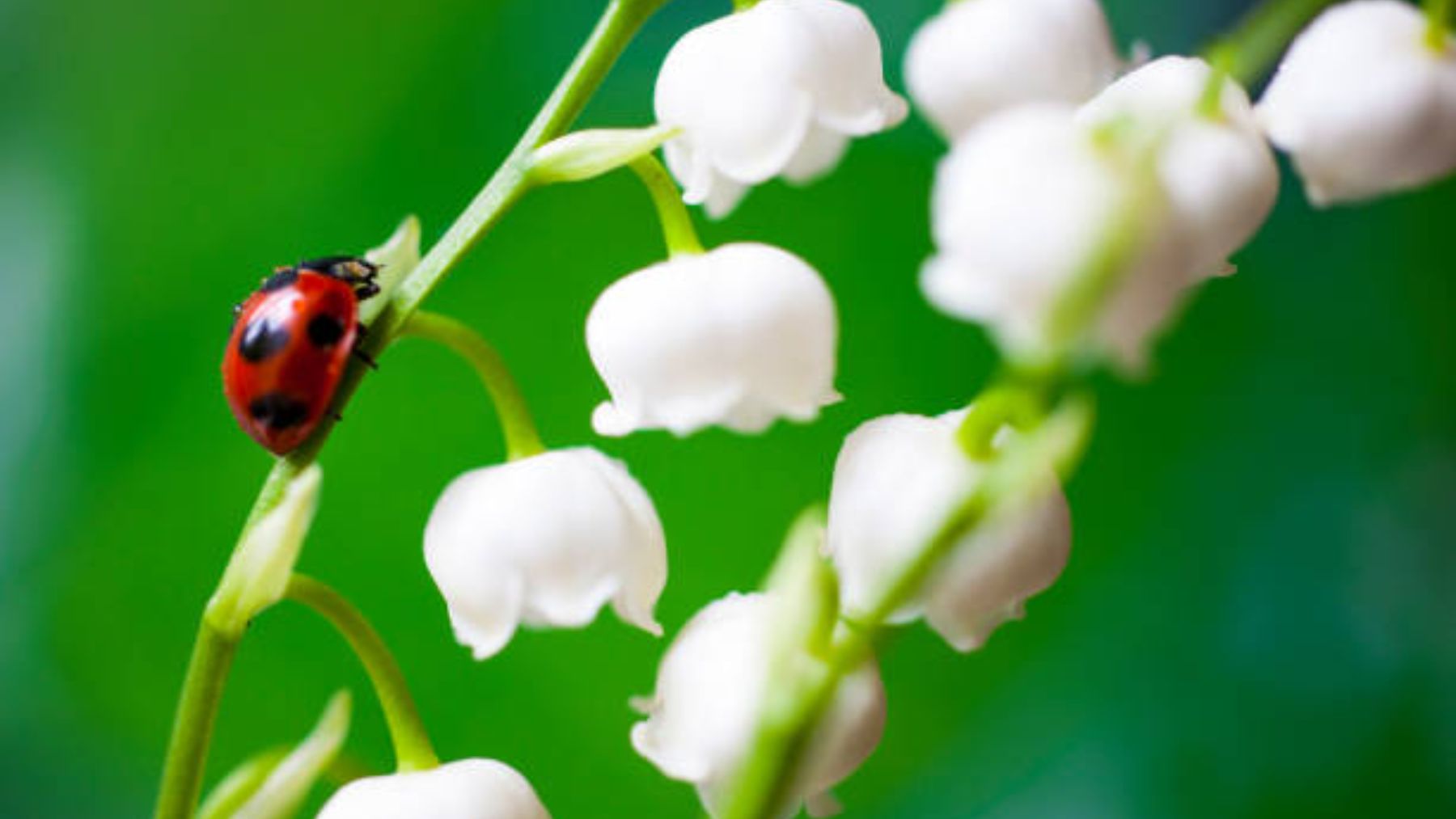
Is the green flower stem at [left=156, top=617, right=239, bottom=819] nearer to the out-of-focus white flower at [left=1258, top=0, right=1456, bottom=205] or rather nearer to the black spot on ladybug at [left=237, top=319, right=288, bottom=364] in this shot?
the black spot on ladybug at [left=237, top=319, right=288, bottom=364]

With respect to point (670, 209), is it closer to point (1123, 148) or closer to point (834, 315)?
point (834, 315)

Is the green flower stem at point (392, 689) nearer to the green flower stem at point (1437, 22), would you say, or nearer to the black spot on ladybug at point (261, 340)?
the black spot on ladybug at point (261, 340)

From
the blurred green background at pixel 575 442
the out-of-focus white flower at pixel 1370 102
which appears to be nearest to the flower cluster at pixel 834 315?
the out-of-focus white flower at pixel 1370 102

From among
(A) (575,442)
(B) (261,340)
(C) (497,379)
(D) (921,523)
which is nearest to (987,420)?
(D) (921,523)

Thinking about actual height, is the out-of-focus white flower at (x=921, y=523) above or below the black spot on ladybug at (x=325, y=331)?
below

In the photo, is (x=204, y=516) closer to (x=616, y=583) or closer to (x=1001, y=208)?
(x=616, y=583)

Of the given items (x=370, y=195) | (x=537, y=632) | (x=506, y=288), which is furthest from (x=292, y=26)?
(x=537, y=632)

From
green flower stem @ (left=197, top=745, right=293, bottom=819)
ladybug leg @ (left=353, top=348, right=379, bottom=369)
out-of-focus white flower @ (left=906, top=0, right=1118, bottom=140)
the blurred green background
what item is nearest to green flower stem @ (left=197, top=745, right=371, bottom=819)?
green flower stem @ (left=197, top=745, right=293, bottom=819)
